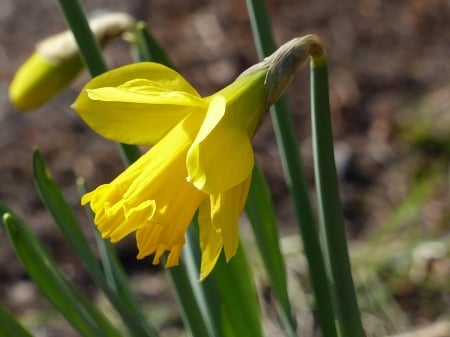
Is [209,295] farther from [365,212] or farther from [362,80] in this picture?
[362,80]

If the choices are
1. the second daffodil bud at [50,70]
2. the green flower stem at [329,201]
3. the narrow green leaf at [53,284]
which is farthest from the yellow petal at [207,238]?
the second daffodil bud at [50,70]

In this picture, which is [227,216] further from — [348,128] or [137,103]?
[348,128]

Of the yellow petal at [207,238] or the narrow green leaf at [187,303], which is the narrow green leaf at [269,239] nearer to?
the narrow green leaf at [187,303]

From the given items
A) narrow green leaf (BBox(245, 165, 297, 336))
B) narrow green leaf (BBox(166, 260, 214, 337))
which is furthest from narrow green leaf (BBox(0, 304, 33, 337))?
narrow green leaf (BBox(245, 165, 297, 336))

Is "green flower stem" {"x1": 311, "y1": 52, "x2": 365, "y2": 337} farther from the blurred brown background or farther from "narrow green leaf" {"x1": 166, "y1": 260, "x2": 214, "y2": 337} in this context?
the blurred brown background

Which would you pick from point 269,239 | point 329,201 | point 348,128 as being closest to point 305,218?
point 269,239

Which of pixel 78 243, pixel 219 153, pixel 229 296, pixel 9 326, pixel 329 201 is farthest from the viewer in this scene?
pixel 229 296

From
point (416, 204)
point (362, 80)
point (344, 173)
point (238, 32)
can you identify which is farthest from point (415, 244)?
point (238, 32)
